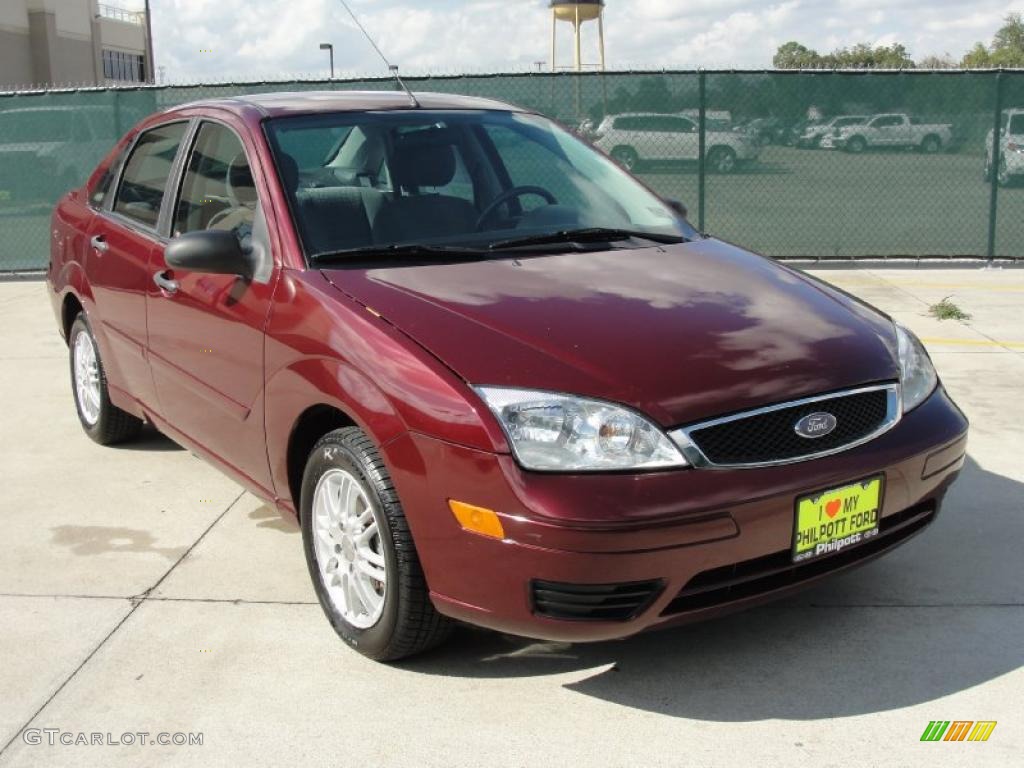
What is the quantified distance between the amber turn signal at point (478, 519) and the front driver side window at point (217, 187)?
154cm

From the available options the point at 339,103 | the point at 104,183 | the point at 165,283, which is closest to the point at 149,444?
the point at 104,183

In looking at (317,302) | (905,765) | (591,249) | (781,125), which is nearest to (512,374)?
(317,302)

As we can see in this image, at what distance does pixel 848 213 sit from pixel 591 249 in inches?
319

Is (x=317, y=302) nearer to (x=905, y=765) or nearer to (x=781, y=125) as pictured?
(x=905, y=765)

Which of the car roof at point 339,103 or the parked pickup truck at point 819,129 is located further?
the parked pickup truck at point 819,129

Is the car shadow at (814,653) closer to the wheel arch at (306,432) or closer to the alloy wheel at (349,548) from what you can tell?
the alloy wheel at (349,548)

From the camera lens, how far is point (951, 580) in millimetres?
3994

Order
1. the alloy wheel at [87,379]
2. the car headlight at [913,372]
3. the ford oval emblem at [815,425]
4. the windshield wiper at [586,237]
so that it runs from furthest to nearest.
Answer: the alloy wheel at [87,379], the windshield wiper at [586,237], the car headlight at [913,372], the ford oval emblem at [815,425]

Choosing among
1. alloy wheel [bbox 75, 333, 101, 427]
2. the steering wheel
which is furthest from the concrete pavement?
the steering wheel

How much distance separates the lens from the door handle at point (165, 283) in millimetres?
4395

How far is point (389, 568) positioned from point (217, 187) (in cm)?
189

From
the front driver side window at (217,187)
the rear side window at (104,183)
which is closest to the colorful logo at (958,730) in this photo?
the front driver side window at (217,187)

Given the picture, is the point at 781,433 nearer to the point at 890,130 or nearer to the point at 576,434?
the point at 576,434

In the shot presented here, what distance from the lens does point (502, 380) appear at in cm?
304
